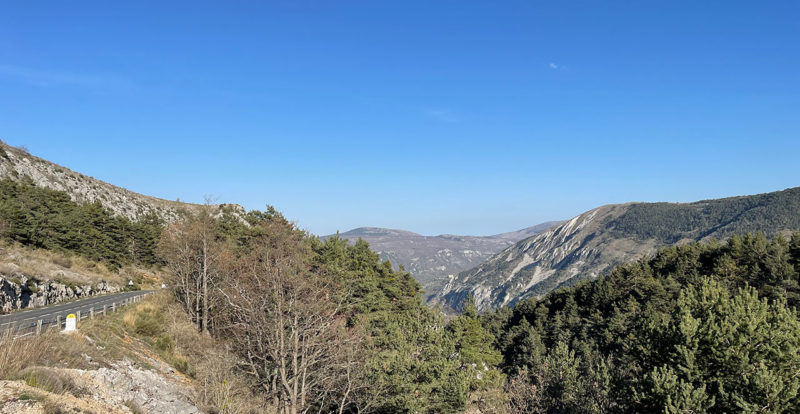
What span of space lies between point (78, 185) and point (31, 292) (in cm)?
6264

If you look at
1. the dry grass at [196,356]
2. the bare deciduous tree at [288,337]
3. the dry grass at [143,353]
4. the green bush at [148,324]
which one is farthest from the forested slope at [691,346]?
the green bush at [148,324]

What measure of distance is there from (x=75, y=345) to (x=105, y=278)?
1462 inches

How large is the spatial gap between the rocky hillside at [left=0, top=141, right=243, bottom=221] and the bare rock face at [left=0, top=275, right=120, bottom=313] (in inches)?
1568

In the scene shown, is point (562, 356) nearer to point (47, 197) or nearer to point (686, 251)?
point (686, 251)

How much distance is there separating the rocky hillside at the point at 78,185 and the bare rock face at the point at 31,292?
39.8 metres

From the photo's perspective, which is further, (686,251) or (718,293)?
(686,251)

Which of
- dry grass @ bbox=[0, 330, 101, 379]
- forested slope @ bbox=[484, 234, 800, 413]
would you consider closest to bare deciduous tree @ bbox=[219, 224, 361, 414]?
dry grass @ bbox=[0, 330, 101, 379]

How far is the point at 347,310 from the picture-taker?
38.0 meters

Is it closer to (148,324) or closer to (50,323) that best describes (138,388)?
(50,323)

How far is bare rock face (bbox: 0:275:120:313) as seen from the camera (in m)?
27.8

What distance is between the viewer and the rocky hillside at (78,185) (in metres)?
69.4

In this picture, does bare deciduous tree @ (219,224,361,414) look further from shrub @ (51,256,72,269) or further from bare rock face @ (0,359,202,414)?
shrub @ (51,256,72,269)

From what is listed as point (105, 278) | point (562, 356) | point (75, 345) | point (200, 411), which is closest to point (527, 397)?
point (562, 356)

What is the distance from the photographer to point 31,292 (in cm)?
3080
